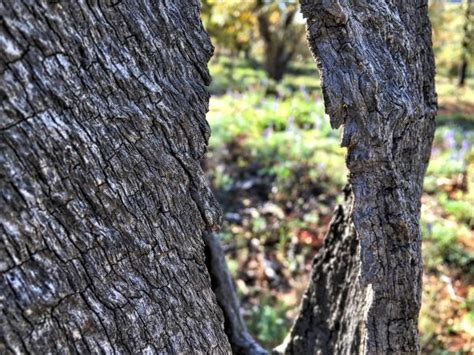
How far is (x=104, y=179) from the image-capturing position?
1.09m

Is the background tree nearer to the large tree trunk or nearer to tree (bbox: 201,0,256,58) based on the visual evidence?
tree (bbox: 201,0,256,58)

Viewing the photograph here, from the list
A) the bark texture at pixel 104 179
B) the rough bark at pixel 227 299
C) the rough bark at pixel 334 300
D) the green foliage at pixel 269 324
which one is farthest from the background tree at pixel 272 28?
the bark texture at pixel 104 179

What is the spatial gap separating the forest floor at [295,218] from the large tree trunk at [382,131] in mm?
2410

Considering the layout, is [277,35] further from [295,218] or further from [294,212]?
[295,218]

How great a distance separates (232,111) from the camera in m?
10.2

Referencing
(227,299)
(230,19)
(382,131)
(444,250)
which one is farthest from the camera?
(230,19)

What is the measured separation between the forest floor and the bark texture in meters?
2.81

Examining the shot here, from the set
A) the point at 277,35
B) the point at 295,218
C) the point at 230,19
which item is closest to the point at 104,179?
the point at 295,218

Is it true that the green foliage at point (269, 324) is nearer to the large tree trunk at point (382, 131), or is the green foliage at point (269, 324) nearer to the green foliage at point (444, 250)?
the green foliage at point (444, 250)

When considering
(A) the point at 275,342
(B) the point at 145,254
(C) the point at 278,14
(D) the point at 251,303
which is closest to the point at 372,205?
(B) the point at 145,254

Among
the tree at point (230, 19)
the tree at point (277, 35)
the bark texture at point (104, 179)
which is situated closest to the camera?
the bark texture at point (104, 179)

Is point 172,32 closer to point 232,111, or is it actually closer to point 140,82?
point 140,82

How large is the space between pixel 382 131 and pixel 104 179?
0.75m

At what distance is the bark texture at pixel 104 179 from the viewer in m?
0.96
